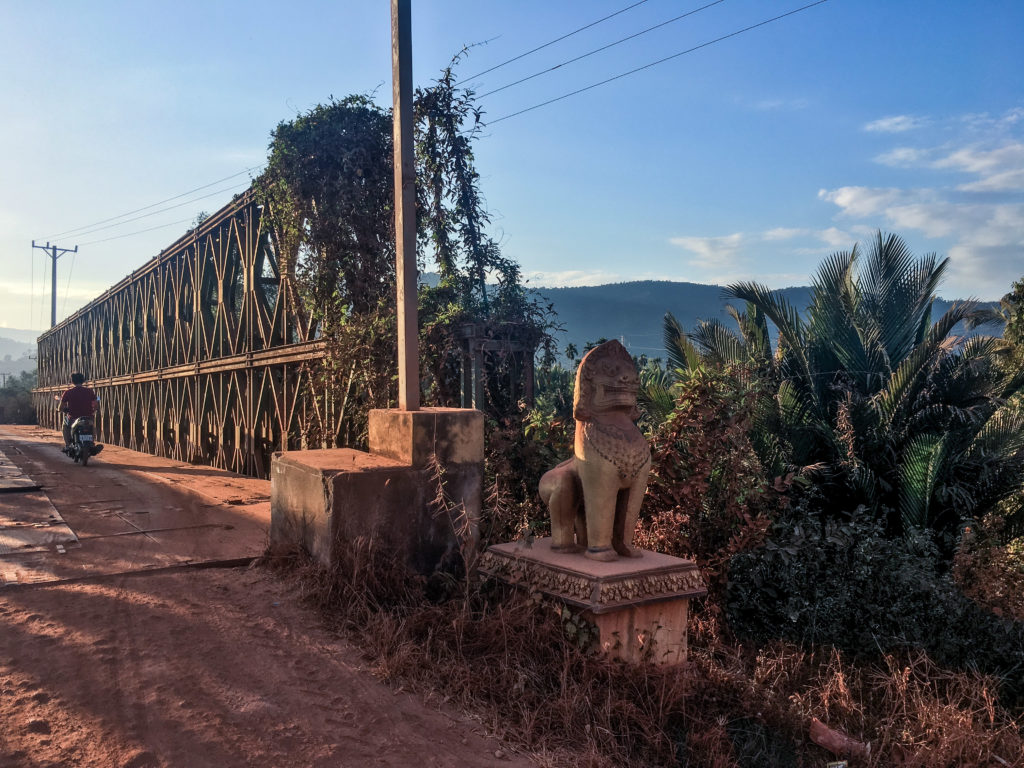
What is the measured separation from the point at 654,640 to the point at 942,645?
9.87 ft

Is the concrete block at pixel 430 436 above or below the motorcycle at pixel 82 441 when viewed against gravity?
above

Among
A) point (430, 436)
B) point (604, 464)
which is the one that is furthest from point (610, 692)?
point (430, 436)

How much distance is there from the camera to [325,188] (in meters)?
8.64

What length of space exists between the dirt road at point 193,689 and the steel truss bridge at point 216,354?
4.10 metres

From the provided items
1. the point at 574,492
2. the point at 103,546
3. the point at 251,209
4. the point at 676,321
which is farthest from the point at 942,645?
the point at 251,209

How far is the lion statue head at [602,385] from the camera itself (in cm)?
404

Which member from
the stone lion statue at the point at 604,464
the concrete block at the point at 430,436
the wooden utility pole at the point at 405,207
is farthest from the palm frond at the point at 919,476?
the wooden utility pole at the point at 405,207

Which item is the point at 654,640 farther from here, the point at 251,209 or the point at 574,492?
the point at 251,209

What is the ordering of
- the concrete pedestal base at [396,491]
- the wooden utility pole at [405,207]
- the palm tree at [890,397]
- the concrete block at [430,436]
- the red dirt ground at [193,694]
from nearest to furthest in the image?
the red dirt ground at [193,694]
the concrete pedestal base at [396,491]
the concrete block at [430,436]
the wooden utility pole at [405,207]
the palm tree at [890,397]

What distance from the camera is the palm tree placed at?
702 centimetres

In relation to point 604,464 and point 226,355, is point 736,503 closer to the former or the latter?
point 604,464

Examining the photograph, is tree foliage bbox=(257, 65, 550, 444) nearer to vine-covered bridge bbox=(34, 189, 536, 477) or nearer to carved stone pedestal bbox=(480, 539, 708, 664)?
vine-covered bridge bbox=(34, 189, 536, 477)

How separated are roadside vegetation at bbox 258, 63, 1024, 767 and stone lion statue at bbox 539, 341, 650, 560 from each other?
0.39 meters

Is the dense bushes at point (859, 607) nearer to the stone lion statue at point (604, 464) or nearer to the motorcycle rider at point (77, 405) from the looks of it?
the stone lion statue at point (604, 464)
